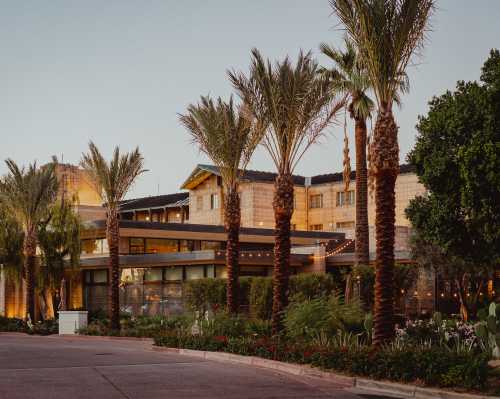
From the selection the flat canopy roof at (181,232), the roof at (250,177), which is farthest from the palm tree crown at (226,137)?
the roof at (250,177)

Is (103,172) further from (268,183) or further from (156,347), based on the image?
(268,183)

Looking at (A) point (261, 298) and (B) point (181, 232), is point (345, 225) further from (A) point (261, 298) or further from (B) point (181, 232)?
(A) point (261, 298)

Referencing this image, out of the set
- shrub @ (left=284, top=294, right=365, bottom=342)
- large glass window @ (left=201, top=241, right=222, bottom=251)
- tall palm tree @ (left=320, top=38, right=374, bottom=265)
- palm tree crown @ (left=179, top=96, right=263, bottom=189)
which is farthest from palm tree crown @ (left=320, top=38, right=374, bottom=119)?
large glass window @ (left=201, top=241, right=222, bottom=251)

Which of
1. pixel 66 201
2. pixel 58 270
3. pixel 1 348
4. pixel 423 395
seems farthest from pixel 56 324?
pixel 423 395

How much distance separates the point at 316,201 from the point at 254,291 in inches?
1328

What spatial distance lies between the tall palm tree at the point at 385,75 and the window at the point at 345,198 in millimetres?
45598

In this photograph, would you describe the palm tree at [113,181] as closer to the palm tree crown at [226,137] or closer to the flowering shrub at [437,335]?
the palm tree crown at [226,137]

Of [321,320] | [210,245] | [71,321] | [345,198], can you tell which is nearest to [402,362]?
[321,320]

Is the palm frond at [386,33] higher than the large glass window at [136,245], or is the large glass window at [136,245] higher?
the palm frond at [386,33]

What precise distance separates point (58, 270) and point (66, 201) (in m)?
4.00

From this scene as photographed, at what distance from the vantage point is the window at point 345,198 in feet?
211

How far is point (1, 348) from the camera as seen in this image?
26.8 m

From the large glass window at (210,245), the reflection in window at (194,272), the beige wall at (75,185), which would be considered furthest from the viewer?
the beige wall at (75,185)

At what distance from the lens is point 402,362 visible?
15.7 metres
